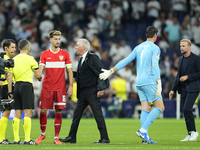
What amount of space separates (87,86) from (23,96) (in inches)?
57.9

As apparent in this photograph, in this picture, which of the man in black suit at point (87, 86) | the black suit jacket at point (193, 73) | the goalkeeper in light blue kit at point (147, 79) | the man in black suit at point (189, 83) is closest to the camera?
the goalkeeper in light blue kit at point (147, 79)

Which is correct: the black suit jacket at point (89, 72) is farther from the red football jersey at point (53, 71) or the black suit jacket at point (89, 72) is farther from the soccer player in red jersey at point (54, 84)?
the red football jersey at point (53, 71)

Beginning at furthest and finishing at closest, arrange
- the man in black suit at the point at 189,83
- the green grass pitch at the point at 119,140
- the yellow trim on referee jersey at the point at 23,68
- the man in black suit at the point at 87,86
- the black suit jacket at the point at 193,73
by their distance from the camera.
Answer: the black suit jacket at the point at 193,73 → the man in black suit at the point at 189,83 → the man in black suit at the point at 87,86 → the yellow trim on referee jersey at the point at 23,68 → the green grass pitch at the point at 119,140

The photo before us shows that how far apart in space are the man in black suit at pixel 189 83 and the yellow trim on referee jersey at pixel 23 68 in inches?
142

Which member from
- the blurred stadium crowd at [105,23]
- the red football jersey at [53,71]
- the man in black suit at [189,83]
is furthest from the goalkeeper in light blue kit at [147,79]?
the blurred stadium crowd at [105,23]

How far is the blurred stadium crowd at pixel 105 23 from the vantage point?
22.9 metres

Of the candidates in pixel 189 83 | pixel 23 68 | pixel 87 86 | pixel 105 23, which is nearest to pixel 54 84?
pixel 87 86

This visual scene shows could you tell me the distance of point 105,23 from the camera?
24875 mm

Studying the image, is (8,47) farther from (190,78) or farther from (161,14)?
(161,14)

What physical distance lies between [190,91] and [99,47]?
527 inches

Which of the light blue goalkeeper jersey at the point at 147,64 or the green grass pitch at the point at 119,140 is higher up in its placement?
the light blue goalkeeper jersey at the point at 147,64

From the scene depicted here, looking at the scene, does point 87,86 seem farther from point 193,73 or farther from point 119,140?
point 193,73

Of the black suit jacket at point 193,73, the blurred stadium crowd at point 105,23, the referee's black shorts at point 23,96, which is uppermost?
the blurred stadium crowd at point 105,23

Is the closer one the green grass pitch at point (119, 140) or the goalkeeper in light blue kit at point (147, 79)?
the green grass pitch at point (119, 140)
